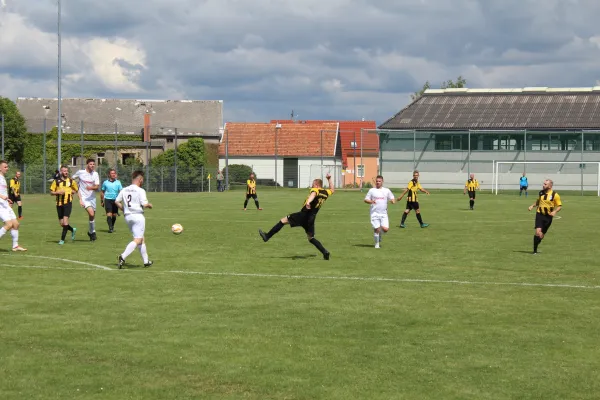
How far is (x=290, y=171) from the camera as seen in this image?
101 metres

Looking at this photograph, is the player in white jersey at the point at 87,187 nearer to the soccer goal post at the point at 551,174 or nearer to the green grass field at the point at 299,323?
the green grass field at the point at 299,323

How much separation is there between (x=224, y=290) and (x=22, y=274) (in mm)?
4409

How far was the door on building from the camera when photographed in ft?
319

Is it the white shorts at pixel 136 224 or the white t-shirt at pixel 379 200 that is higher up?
the white t-shirt at pixel 379 200

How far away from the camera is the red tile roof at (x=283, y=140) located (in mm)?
102312

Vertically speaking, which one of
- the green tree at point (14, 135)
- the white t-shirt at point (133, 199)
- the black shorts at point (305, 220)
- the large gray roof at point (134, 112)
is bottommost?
the black shorts at point (305, 220)

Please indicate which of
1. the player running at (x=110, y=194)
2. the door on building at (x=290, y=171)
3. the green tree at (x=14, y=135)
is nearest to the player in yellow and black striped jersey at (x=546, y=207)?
the player running at (x=110, y=194)

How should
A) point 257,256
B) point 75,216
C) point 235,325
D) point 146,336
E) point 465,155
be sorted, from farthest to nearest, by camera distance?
point 465,155 < point 75,216 < point 257,256 < point 235,325 < point 146,336

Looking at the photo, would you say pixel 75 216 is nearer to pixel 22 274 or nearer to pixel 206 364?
pixel 22 274

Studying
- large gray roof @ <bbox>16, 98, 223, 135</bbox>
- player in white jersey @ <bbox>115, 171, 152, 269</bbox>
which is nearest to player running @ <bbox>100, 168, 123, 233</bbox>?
player in white jersey @ <bbox>115, 171, 152, 269</bbox>

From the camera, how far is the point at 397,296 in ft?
46.2

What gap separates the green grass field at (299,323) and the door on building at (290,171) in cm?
7439

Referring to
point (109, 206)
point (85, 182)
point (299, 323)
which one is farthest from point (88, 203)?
point (299, 323)

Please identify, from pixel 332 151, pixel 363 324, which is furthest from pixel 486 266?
pixel 332 151
